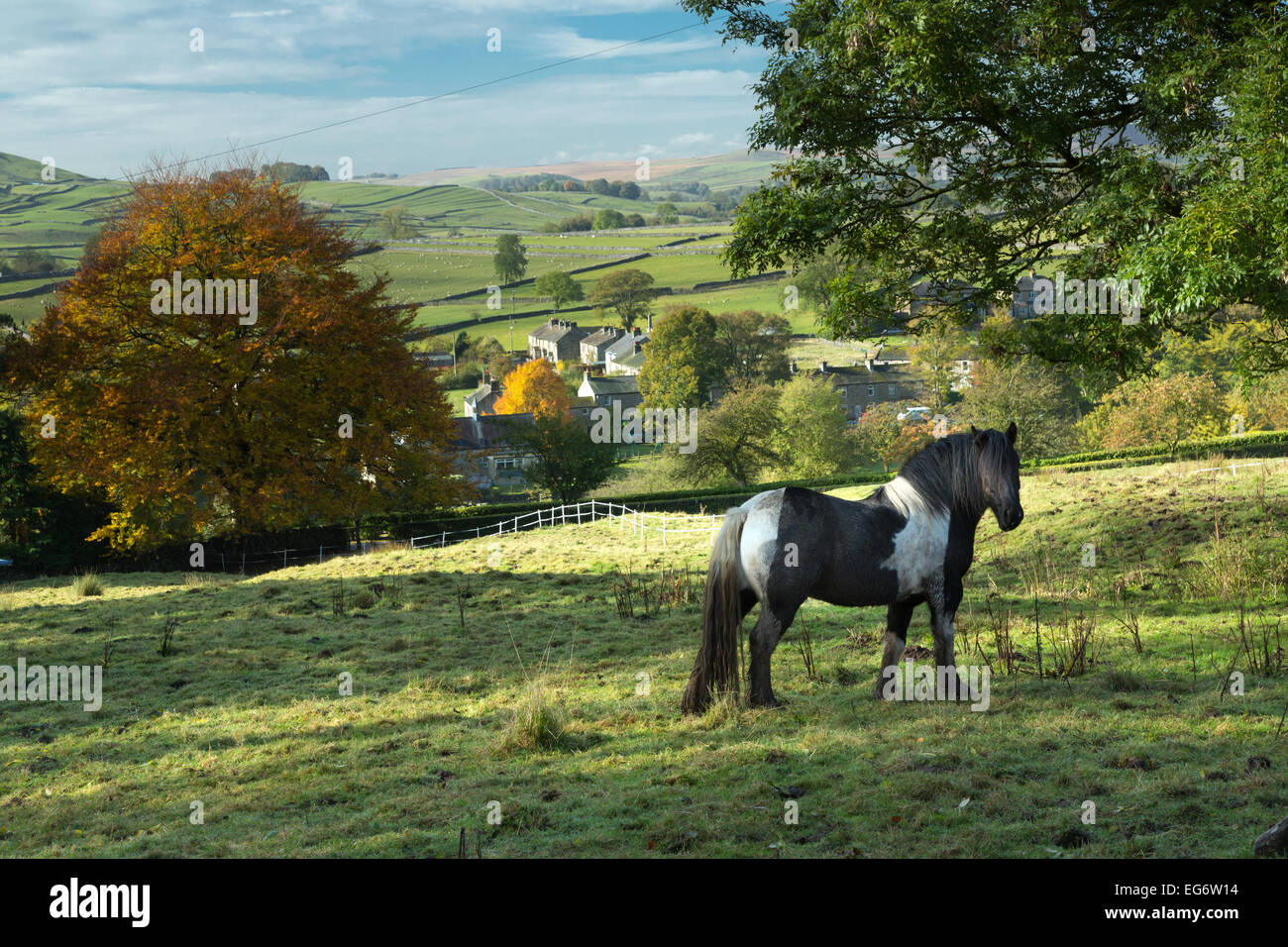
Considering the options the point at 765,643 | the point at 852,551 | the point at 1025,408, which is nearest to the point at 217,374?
the point at 765,643

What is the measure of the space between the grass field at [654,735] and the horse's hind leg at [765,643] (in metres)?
0.39

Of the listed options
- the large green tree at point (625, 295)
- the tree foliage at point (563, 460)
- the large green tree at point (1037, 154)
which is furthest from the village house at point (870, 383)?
the large green tree at point (1037, 154)

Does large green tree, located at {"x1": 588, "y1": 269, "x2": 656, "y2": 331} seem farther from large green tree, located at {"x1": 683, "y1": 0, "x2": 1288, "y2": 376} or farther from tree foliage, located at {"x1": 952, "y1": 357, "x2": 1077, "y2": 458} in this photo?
large green tree, located at {"x1": 683, "y1": 0, "x2": 1288, "y2": 376}

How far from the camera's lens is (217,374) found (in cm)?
3000

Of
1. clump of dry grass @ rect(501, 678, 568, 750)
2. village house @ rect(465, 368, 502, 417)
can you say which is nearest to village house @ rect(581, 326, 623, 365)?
village house @ rect(465, 368, 502, 417)

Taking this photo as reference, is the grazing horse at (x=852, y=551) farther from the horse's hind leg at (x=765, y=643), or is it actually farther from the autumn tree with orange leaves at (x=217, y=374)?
the autumn tree with orange leaves at (x=217, y=374)

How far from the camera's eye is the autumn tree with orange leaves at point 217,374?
29156mm

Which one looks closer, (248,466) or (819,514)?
(819,514)
